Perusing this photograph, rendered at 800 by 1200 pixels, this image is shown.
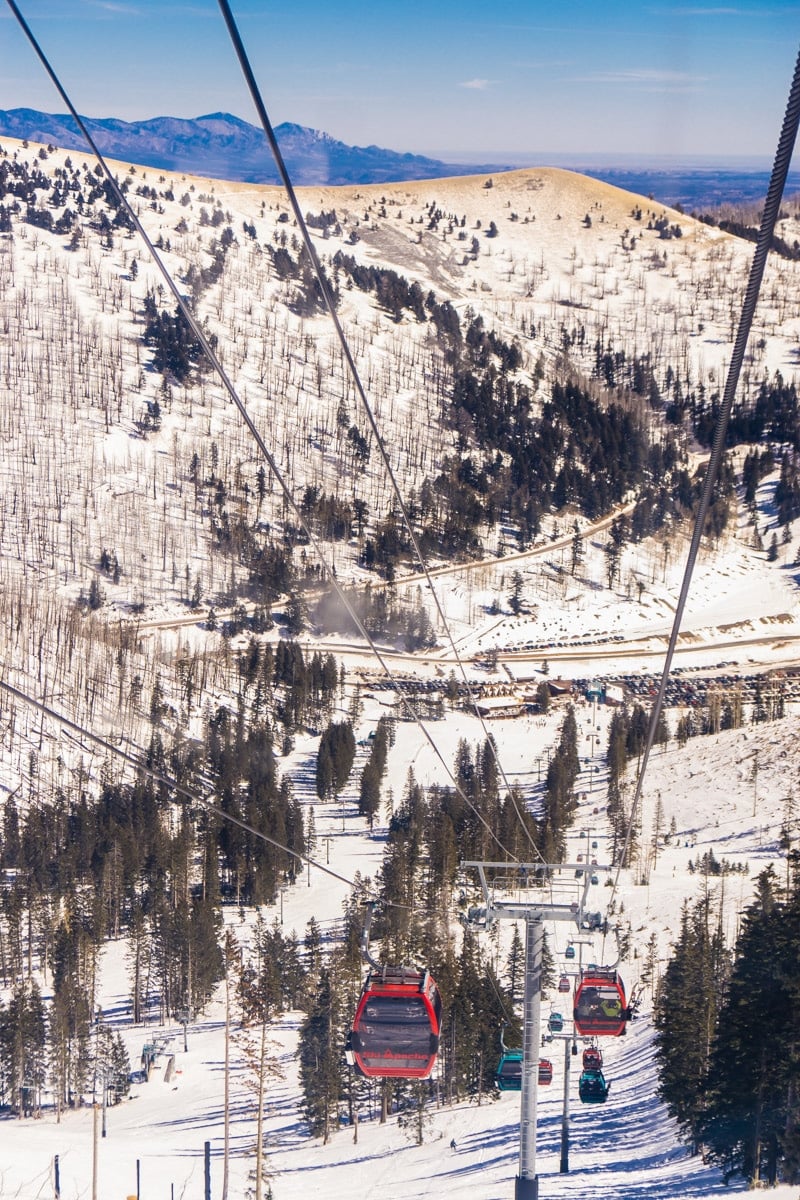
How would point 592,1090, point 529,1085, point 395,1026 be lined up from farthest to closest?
1. point 592,1090
2. point 395,1026
3. point 529,1085

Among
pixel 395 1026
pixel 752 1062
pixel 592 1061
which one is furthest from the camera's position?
pixel 592 1061

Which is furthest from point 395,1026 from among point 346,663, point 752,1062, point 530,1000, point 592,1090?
point 346,663

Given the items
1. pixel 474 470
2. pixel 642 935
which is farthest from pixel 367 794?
pixel 474 470

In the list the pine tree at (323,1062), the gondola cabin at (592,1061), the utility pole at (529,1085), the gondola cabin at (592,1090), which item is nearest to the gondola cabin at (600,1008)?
the utility pole at (529,1085)

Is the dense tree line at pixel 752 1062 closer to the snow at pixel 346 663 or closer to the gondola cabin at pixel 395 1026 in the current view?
the snow at pixel 346 663

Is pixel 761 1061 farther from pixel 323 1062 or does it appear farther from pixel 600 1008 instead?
pixel 323 1062

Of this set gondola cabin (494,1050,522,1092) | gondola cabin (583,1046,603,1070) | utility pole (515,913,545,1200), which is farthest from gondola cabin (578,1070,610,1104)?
utility pole (515,913,545,1200)

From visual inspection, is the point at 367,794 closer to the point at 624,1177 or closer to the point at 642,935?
the point at 642,935

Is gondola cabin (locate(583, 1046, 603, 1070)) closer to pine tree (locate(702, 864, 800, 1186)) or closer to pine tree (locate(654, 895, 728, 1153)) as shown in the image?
pine tree (locate(654, 895, 728, 1153))
